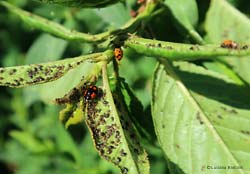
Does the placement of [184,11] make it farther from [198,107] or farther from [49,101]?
[49,101]

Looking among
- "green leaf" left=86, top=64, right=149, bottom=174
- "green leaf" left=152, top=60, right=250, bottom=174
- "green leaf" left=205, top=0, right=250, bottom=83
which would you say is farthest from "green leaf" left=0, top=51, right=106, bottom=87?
"green leaf" left=205, top=0, right=250, bottom=83

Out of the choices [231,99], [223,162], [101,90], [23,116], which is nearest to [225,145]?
[223,162]

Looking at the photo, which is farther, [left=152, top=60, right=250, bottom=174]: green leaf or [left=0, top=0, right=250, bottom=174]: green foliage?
[left=152, top=60, right=250, bottom=174]: green leaf

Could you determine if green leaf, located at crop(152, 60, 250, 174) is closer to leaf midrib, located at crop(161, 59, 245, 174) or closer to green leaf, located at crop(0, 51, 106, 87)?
leaf midrib, located at crop(161, 59, 245, 174)

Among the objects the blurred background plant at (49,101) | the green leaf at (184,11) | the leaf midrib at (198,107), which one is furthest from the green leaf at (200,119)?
the blurred background plant at (49,101)

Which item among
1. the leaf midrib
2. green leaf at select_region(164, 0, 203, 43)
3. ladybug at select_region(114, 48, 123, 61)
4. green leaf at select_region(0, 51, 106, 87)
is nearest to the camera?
green leaf at select_region(0, 51, 106, 87)

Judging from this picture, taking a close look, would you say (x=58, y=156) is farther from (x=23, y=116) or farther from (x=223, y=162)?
(x=223, y=162)
